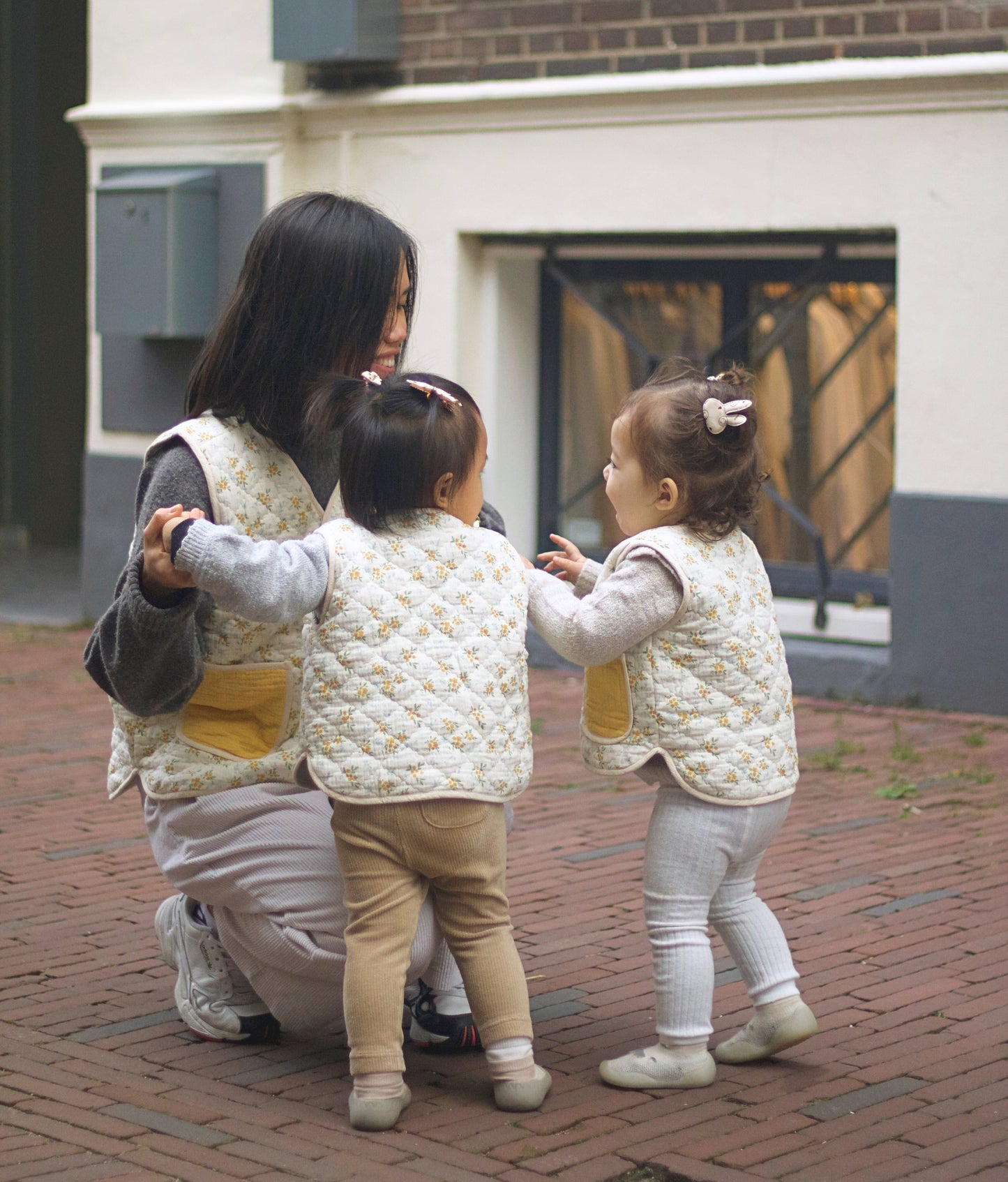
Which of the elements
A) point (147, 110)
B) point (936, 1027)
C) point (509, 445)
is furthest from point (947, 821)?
point (147, 110)

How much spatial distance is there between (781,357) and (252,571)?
5758 millimetres

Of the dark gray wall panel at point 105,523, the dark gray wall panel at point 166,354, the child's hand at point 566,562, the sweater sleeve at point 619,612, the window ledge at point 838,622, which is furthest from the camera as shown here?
the dark gray wall panel at point 105,523

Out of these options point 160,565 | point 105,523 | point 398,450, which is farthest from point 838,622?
point 160,565

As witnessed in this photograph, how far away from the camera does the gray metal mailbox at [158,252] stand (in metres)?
9.22

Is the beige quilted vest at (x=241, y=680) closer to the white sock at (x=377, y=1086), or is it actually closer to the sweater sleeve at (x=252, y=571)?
the sweater sleeve at (x=252, y=571)

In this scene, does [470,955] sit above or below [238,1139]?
above

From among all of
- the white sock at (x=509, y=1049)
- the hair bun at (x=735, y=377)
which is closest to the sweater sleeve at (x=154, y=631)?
the white sock at (x=509, y=1049)

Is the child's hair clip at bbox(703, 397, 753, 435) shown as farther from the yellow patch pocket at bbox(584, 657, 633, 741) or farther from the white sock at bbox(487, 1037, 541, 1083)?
the white sock at bbox(487, 1037, 541, 1083)

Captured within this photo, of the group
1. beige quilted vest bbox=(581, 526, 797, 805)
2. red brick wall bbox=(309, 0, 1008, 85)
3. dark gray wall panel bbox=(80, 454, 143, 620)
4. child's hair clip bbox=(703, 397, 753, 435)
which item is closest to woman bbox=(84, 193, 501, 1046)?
beige quilted vest bbox=(581, 526, 797, 805)

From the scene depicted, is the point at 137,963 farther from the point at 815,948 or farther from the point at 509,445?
the point at 509,445

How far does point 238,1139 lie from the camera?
131 inches

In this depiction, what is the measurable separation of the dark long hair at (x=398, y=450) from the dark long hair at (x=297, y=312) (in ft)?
0.95

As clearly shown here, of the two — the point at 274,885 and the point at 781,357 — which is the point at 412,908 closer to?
the point at 274,885

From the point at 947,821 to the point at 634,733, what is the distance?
8.52ft
